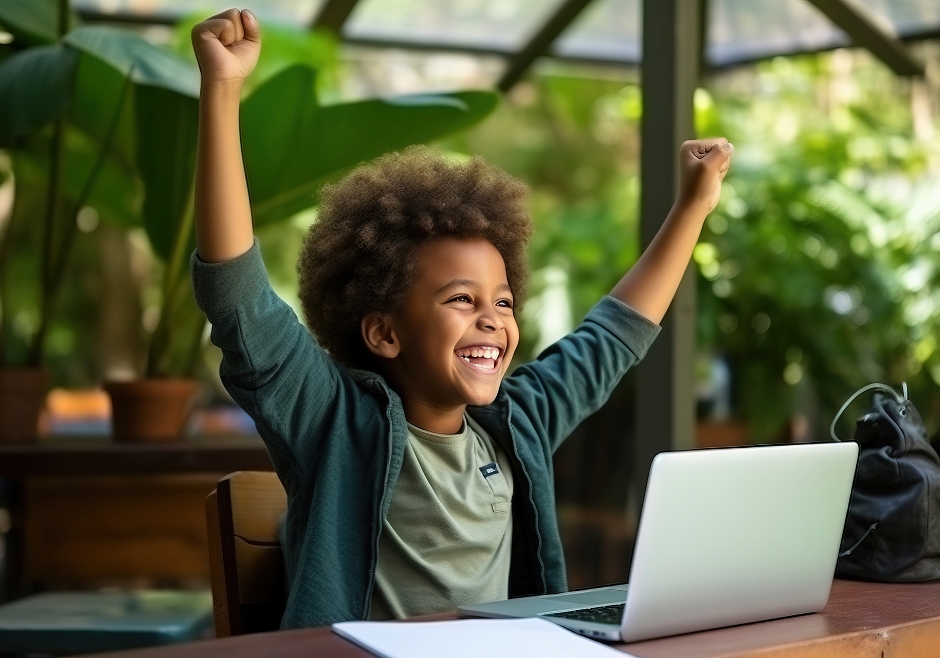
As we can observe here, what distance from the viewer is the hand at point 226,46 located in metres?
1.15

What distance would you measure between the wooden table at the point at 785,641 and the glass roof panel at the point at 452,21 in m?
3.46

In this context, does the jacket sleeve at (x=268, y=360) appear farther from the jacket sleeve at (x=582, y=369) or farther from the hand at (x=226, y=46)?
the jacket sleeve at (x=582, y=369)

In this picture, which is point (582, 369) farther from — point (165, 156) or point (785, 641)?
point (165, 156)

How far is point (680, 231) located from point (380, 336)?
49cm

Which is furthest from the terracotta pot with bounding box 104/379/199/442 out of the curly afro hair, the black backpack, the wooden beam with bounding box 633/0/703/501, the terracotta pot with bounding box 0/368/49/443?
the black backpack

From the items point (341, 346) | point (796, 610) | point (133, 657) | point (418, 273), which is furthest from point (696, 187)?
point (133, 657)

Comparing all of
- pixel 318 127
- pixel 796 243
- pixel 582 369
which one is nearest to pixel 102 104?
pixel 318 127

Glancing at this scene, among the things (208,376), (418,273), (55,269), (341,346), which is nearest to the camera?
(418,273)

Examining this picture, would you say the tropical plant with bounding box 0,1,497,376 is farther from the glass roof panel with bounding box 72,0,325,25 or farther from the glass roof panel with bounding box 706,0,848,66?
the glass roof panel with bounding box 706,0,848,66

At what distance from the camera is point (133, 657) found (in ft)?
3.02

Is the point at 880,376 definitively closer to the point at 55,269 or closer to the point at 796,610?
the point at 55,269

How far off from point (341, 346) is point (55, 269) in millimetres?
1534

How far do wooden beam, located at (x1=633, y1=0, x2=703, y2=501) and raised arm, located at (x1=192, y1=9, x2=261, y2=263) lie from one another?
57.7 inches

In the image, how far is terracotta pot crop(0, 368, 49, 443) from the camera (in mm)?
2684
